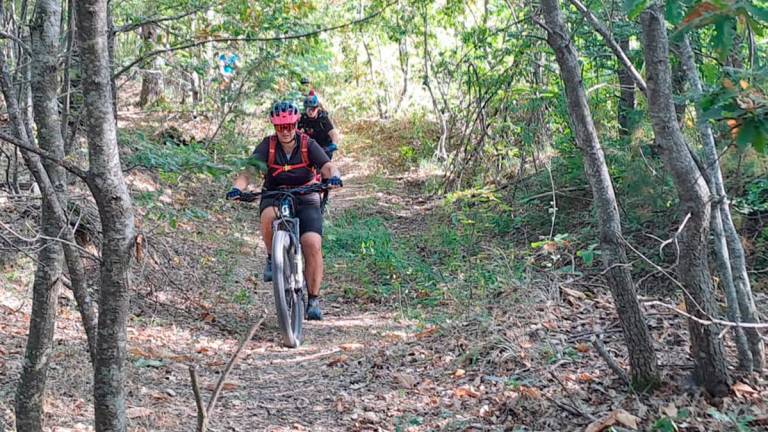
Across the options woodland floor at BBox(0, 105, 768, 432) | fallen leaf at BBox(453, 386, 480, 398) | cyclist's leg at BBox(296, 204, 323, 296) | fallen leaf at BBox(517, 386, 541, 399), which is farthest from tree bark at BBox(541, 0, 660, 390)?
cyclist's leg at BBox(296, 204, 323, 296)

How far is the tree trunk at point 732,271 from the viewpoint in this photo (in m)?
3.97

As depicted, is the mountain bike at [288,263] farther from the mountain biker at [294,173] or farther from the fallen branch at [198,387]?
the fallen branch at [198,387]

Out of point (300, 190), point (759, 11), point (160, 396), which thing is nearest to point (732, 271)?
point (759, 11)

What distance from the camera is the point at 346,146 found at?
831 inches

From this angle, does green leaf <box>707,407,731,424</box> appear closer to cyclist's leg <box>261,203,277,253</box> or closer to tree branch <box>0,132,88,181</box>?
tree branch <box>0,132,88,181</box>

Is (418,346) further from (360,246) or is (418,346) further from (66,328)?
(360,246)

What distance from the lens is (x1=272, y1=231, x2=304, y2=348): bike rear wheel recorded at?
664cm

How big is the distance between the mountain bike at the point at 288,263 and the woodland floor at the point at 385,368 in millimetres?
253

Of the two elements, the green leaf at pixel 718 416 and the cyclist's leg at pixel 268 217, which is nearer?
the green leaf at pixel 718 416

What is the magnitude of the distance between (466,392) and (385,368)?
1.01m

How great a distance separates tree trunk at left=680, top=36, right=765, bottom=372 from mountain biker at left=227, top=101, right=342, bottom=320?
338 centimetres

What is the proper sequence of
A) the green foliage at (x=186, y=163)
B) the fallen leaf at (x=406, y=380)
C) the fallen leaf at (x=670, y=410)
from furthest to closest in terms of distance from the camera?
1. the fallen leaf at (x=406, y=380)
2. the fallen leaf at (x=670, y=410)
3. the green foliage at (x=186, y=163)

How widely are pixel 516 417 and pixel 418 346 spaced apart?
1.86 meters

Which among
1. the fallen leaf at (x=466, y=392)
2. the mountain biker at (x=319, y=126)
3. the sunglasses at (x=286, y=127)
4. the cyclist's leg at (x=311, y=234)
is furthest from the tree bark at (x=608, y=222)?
the mountain biker at (x=319, y=126)
